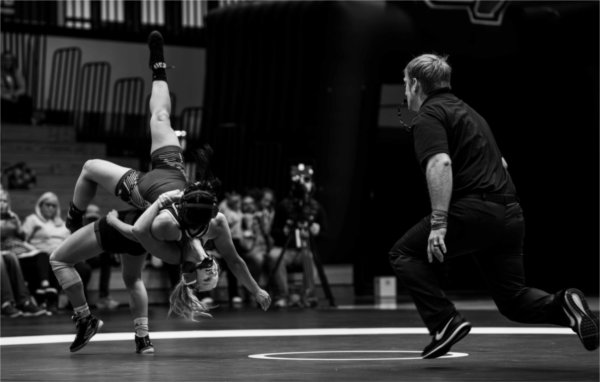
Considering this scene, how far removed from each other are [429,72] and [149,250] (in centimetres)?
186

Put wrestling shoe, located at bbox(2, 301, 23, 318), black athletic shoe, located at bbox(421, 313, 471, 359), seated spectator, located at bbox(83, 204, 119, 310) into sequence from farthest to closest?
seated spectator, located at bbox(83, 204, 119, 310)
wrestling shoe, located at bbox(2, 301, 23, 318)
black athletic shoe, located at bbox(421, 313, 471, 359)

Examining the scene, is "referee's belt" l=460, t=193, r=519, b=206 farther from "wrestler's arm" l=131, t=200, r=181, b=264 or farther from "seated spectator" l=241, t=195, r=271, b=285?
"seated spectator" l=241, t=195, r=271, b=285

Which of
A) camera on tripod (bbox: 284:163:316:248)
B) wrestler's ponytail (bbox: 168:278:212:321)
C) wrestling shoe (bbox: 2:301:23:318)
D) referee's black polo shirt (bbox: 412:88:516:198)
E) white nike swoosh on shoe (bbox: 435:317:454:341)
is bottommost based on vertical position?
wrestling shoe (bbox: 2:301:23:318)

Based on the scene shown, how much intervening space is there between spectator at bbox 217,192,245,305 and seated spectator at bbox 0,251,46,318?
233cm

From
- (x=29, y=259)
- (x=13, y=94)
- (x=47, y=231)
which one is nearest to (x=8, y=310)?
(x=29, y=259)

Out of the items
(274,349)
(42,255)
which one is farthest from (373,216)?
(274,349)

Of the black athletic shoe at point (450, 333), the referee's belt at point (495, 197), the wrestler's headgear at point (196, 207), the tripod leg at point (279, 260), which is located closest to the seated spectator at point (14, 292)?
the tripod leg at point (279, 260)

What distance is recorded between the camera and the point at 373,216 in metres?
15.9

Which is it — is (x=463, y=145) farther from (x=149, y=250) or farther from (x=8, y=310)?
(x=8, y=310)

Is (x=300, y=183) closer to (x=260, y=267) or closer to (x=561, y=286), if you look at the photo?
(x=260, y=267)

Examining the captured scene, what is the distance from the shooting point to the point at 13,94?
1700 cm

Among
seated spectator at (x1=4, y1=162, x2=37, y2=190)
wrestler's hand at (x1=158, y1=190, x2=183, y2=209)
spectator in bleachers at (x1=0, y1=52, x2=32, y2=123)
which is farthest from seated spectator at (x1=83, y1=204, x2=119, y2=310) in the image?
wrestler's hand at (x1=158, y1=190, x2=183, y2=209)

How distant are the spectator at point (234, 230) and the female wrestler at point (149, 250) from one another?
6351 millimetres

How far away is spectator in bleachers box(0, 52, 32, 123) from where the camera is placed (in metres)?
16.8
